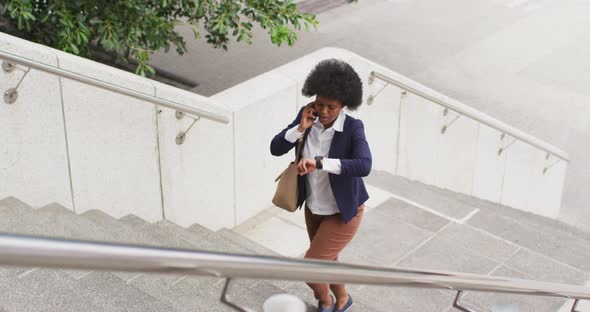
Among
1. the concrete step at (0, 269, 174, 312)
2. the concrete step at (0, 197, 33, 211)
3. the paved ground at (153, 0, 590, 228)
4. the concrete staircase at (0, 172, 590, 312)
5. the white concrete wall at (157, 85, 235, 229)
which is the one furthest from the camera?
the paved ground at (153, 0, 590, 228)

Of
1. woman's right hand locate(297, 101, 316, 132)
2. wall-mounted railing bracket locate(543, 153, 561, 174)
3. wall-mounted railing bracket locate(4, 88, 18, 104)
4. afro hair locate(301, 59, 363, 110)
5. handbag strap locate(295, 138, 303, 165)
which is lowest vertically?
wall-mounted railing bracket locate(543, 153, 561, 174)

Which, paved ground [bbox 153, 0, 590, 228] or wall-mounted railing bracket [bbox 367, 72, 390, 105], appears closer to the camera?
wall-mounted railing bracket [bbox 367, 72, 390, 105]

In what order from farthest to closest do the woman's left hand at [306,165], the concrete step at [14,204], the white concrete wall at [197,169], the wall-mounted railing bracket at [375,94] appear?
the wall-mounted railing bracket at [375,94] → the white concrete wall at [197,169] → the concrete step at [14,204] → the woman's left hand at [306,165]

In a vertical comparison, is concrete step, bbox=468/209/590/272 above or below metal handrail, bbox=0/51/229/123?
below

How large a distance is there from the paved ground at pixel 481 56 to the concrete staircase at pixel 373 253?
336cm

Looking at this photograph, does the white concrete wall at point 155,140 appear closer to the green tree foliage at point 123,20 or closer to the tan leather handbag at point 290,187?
the green tree foliage at point 123,20

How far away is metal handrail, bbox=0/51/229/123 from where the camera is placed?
185 inches

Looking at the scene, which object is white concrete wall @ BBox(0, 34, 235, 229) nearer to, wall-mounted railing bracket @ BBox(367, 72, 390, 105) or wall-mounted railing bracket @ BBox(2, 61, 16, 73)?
wall-mounted railing bracket @ BBox(2, 61, 16, 73)

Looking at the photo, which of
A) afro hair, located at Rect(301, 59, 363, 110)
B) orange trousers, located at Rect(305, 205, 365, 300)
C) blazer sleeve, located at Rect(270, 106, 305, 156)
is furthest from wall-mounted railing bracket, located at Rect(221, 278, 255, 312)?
afro hair, located at Rect(301, 59, 363, 110)

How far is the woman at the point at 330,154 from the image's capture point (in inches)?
165

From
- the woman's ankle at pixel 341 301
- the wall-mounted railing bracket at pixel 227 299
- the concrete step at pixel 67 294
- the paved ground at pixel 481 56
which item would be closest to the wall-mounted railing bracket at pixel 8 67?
the concrete step at pixel 67 294

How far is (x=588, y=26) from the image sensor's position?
55.0ft

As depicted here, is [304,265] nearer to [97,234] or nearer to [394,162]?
[97,234]

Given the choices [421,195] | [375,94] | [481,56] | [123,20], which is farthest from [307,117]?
[481,56]
